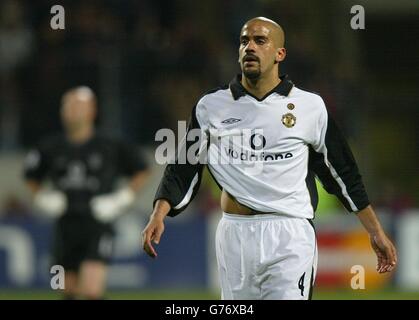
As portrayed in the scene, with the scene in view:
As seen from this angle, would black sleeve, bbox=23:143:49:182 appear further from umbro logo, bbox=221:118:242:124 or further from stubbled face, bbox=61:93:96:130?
umbro logo, bbox=221:118:242:124

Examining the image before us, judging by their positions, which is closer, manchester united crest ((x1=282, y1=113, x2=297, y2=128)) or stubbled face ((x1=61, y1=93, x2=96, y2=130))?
manchester united crest ((x1=282, y1=113, x2=297, y2=128))

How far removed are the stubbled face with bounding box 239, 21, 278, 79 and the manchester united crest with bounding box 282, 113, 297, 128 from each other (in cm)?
24

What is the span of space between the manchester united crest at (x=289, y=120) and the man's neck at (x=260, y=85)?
0.17m

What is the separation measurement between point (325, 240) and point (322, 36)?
9.79ft

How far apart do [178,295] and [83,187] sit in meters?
2.72

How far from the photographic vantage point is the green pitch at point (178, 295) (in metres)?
11.1

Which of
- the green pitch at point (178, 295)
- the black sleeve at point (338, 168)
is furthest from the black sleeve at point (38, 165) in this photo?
the black sleeve at point (338, 168)

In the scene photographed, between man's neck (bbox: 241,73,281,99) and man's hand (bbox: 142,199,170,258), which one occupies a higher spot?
man's neck (bbox: 241,73,281,99)

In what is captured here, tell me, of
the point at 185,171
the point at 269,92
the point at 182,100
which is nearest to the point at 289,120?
the point at 269,92

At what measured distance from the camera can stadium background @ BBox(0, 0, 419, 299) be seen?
11.7 meters

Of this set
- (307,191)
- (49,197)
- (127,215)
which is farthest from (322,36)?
(307,191)

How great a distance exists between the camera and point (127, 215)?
1184cm

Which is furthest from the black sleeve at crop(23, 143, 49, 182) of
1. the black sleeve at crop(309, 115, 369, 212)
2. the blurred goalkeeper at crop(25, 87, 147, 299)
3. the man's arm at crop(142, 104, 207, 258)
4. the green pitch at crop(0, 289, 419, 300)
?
the black sleeve at crop(309, 115, 369, 212)

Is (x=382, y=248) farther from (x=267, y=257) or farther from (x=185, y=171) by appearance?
(x=185, y=171)
